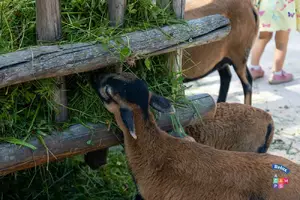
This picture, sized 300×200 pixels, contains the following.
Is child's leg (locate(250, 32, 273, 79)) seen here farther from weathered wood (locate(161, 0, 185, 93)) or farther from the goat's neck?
the goat's neck

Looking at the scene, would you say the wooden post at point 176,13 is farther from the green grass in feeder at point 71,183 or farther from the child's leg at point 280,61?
the child's leg at point 280,61

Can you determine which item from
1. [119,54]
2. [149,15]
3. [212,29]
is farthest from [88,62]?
[212,29]

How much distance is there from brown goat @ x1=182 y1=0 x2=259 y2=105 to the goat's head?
1.90m

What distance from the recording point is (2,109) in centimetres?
333

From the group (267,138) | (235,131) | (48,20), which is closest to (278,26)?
(267,138)

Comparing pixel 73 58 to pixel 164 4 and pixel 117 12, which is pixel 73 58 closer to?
pixel 117 12

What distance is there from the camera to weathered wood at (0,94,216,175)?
3.34m

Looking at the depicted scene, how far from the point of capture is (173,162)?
3.65 m

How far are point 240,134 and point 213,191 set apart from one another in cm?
118

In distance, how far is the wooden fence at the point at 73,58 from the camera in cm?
318

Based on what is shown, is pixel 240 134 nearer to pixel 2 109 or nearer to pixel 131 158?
pixel 131 158

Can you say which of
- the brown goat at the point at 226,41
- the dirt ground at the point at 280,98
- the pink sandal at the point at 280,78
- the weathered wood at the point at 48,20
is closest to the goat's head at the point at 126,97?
the weathered wood at the point at 48,20

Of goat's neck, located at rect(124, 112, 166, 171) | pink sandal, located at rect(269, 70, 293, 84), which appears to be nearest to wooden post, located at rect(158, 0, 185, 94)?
goat's neck, located at rect(124, 112, 166, 171)

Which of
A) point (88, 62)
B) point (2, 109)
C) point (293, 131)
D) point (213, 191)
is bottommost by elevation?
point (293, 131)
